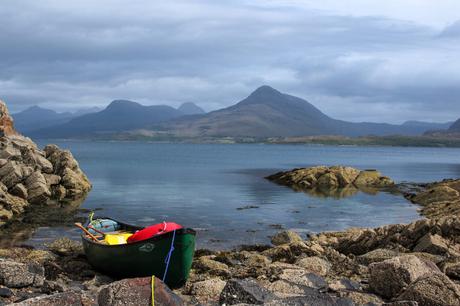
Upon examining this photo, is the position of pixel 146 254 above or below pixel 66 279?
above

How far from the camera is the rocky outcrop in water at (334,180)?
233 ft

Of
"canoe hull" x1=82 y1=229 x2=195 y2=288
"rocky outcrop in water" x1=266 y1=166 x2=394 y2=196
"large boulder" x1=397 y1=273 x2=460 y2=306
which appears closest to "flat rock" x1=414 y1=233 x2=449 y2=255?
"large boulder" x1=397 y1=273 x2=460 y2=306

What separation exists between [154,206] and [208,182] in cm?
2749

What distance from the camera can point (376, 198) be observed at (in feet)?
198

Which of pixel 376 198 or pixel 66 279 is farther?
pixel 376 198

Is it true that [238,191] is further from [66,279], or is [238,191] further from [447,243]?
[66,279]

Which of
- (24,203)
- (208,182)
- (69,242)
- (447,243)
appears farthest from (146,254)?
(208,182)

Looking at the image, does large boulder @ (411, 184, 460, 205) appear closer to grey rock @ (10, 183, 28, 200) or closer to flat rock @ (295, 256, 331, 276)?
flat rock @ (295, 256, 331, 276)

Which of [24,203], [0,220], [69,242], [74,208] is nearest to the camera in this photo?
[69,242]

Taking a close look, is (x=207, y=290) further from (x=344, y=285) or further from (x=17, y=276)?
(x=17, y=276)

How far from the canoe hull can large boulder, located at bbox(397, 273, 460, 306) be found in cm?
822

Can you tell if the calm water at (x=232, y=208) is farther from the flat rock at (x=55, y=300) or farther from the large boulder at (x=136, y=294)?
the flat rock at (x=55, y=300)

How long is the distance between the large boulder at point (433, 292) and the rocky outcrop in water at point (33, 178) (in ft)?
101

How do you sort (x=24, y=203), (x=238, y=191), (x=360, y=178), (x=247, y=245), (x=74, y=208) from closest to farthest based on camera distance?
1. (x=247, y=245)
2. (x=24, y=203)
3. (x=74, y=208)
4. (x=238, y=191)
5. (x=360, y=178)
